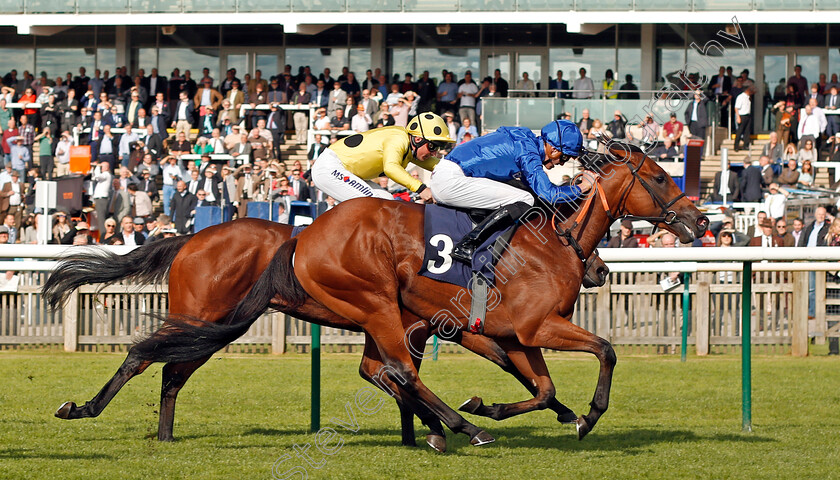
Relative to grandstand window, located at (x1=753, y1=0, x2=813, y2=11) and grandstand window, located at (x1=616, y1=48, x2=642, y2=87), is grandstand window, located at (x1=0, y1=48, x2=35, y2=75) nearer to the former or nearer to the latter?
grandstand window, located at (x1=616, y1=48, x2=642, y2=87)

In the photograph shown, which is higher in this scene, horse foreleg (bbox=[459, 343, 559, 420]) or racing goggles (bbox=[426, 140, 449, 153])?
racing goggles (bbox=[426, 140, 449, 153])

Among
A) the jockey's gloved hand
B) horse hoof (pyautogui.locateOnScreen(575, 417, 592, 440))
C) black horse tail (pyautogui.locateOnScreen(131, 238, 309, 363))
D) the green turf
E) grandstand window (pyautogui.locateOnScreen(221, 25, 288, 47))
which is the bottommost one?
the green turf

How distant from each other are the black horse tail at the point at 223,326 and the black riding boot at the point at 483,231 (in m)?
0.84

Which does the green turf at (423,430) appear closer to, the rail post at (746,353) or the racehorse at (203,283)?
the rail post at (746,353)

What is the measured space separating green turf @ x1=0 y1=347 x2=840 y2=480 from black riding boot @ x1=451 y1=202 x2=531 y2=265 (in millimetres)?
978

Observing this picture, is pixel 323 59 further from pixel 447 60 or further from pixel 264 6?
pixel 447 60

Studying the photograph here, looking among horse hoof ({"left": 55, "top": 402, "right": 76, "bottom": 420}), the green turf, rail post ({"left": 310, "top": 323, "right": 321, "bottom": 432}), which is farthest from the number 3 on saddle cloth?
horse hoof ({"left": 55, "top": 402, "right": 76, "bottom": 420})

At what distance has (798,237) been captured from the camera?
1235 centimetres

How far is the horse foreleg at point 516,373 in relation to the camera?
17.1 ft

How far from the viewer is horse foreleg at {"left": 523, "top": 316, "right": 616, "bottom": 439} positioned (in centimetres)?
501

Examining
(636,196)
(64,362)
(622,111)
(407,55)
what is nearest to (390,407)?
(636,196)

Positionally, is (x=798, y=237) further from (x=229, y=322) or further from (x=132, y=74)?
(x=132, y=74)

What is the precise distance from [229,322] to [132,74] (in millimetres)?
19748

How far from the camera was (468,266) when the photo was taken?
5223mm
